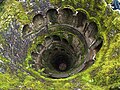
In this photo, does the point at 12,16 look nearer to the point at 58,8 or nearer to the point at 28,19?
the point at 28,19

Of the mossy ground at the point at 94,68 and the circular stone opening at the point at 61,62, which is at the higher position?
the mossy ground at the point at 94,68

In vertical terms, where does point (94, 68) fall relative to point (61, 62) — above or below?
above

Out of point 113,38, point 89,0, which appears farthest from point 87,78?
point 89,0

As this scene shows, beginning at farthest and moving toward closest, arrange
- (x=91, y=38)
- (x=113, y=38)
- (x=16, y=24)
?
1. (x=91, y=38)
2. (x=16, y=24)
3. (x=113, y=38)

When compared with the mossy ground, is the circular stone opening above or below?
below

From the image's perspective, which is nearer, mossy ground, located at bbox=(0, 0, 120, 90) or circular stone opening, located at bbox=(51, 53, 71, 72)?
mossy ground, located at bbox=(0, 0, 120, 90)
